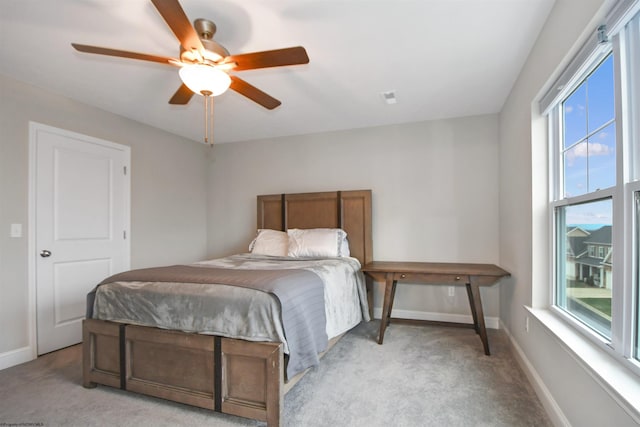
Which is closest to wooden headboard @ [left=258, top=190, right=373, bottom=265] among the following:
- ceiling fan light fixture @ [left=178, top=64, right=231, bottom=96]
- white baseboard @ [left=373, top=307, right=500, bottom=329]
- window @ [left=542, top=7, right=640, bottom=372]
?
white baseboard @ [left=373, top=307, right=500, bottom=329]

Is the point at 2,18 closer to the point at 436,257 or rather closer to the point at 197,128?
the point at 197,128

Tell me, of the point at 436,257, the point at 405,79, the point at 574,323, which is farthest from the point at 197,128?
the point at 574,323

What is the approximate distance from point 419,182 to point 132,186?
131 inches

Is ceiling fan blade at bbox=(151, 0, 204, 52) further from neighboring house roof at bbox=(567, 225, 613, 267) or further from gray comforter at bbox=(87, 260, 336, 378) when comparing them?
neighboring house roof at bbox=(567, 225, 613, 267)

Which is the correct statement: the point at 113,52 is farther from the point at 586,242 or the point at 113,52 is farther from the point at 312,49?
the point at 586,242

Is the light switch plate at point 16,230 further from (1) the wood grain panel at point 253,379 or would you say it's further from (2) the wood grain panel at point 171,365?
(1) the wood grain panel at point 253,379

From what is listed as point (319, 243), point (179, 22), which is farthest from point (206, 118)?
point (179, 22)

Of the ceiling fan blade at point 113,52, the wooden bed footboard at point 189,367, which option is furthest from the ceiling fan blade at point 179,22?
the wooden bed footboard at point 189,367

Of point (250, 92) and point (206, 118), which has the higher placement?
point (206, 118)

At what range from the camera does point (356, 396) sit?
2107 mm

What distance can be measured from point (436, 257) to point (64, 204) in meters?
3.85

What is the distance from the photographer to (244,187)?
15.0ft

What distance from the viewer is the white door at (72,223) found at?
2.84 meters

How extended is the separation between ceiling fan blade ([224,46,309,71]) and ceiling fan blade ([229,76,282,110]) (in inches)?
7.5
